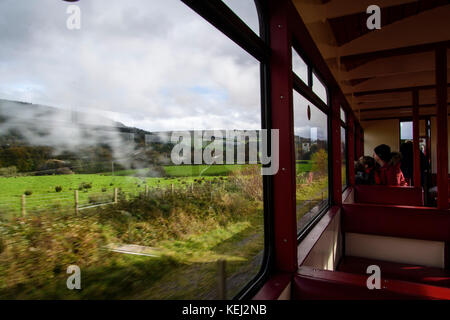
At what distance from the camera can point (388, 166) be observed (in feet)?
17.0

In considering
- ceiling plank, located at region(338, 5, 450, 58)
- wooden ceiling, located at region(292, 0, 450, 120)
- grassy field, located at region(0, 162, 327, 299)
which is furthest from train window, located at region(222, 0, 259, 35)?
ceiling plank, located at region(338, 5, 450, 58)

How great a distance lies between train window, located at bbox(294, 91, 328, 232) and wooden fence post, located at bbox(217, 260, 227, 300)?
1704mm

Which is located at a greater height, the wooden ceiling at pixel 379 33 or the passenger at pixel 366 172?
the wooden ceiling at pixel 379 33

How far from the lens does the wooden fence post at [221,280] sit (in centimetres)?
40

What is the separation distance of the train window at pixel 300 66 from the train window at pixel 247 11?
583mm

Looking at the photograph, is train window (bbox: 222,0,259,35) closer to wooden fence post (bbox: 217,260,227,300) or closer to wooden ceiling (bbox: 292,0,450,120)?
wooden ceiling (bbox: 292,0,450,120)

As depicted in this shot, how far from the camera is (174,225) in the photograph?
42.3 inches

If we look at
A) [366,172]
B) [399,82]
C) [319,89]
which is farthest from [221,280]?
[366,172]

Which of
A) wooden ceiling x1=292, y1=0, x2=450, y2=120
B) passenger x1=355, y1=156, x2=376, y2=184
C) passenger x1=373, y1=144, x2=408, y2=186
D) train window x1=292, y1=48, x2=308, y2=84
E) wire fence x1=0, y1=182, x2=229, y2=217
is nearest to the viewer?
wire fence x1=0, y1=182, x2=229, y2=217

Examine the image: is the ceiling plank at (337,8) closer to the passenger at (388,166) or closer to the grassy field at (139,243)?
the grassy field at (139,243)

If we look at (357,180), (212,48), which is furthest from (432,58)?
(212,48)

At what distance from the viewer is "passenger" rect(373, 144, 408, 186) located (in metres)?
5.15

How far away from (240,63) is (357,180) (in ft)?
18.3

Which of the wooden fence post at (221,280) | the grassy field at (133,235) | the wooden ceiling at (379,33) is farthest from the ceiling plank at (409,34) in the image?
the wooden fence post at (221,280)
